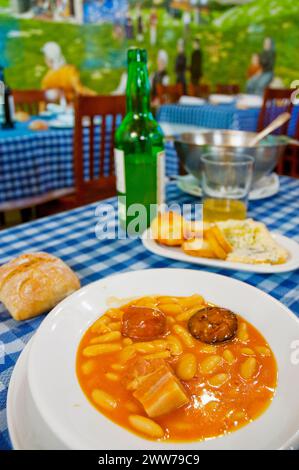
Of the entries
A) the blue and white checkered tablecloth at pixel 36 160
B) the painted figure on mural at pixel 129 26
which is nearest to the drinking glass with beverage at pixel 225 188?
the blue and white checkered tablecloth at pixel 36 160

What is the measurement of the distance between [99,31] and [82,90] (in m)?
0.97

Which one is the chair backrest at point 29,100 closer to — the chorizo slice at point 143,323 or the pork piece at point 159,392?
the chorizo slice at point 143,323

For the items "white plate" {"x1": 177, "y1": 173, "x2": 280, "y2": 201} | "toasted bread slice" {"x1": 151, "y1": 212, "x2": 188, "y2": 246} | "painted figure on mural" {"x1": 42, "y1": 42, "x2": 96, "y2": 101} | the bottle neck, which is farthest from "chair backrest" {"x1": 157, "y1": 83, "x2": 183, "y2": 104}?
"toasted bread slice" {"x1": 151, "y1": 212, "x2": 188, "y2": 246}

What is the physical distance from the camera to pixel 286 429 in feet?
1.16

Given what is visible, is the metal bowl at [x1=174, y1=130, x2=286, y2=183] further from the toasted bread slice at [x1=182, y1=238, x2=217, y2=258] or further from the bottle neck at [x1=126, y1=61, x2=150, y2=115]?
the toasted bread slice at [x1=182, y1=238, x2=217, y2=258]

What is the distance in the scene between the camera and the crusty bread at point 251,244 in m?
0.74

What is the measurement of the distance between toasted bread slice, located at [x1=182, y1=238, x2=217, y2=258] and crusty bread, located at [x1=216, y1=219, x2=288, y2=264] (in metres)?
0.04

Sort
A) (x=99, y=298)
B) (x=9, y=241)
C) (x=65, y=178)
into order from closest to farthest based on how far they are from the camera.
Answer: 1. (x=99, y=298)
2. (x=9, y=241)
3. (x=65, y=178)

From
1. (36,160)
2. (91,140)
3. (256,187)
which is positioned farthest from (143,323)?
(36,160)

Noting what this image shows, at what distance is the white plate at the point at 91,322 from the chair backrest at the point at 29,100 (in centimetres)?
314

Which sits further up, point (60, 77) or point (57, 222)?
point (60, 77)

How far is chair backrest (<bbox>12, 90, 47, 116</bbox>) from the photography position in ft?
10.9
